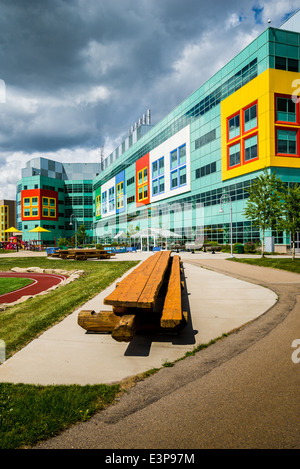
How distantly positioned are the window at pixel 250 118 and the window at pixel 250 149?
134cm

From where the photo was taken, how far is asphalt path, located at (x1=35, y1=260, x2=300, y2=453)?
2.42m

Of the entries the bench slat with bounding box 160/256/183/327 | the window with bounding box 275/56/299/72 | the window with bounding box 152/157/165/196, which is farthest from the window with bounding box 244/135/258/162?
the bench slat with bounding box 160/256/183/327

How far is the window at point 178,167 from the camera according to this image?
4719 cm

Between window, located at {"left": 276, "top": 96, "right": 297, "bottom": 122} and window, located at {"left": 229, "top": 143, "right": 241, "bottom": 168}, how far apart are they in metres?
5.56

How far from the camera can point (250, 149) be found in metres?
33.2

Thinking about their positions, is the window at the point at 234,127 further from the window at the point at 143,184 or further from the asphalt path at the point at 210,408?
the asphalt path at the point at 210,408

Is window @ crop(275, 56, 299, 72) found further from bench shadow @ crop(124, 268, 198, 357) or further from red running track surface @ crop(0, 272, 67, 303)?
bench shadow @ crop(124, 268, 198, 357)

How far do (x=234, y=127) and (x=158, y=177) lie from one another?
20810mm

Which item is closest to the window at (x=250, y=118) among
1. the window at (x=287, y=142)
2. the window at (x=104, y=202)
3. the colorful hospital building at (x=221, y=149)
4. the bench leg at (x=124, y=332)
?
the colorful hospital building at (x=221, y=149)

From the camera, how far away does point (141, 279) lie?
6.16 metres

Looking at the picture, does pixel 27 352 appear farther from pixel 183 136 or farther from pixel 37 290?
pixel 183 136

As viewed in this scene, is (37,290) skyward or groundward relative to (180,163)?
groundward
